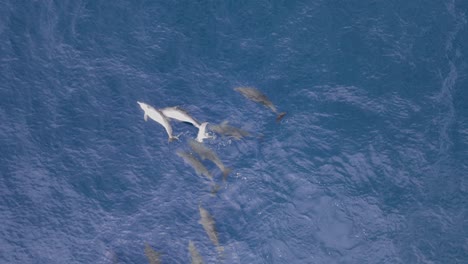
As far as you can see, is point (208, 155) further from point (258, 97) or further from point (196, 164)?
point (258, 97)

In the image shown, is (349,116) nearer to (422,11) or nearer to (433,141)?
(433,141)

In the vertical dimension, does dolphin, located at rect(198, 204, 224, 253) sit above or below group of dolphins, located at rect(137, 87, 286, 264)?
below

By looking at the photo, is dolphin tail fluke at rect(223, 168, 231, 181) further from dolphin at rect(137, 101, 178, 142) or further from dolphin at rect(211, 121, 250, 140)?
dolphin at rect(137, 101, 178, 142)

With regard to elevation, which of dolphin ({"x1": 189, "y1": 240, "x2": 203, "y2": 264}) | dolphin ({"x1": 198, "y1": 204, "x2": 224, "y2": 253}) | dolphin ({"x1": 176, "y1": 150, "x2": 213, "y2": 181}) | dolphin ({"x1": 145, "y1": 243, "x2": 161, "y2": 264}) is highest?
dolphin ({"x1": 176, "y1": 150, "x2": 213, "y2": 181})

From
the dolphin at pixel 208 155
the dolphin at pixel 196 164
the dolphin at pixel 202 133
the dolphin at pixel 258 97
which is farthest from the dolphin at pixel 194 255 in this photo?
the dolphin at pixel 258 97

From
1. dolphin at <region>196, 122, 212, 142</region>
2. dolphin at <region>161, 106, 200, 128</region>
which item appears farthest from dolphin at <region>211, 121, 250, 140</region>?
dolphin at <region>161, 106, 200, 128</region>
